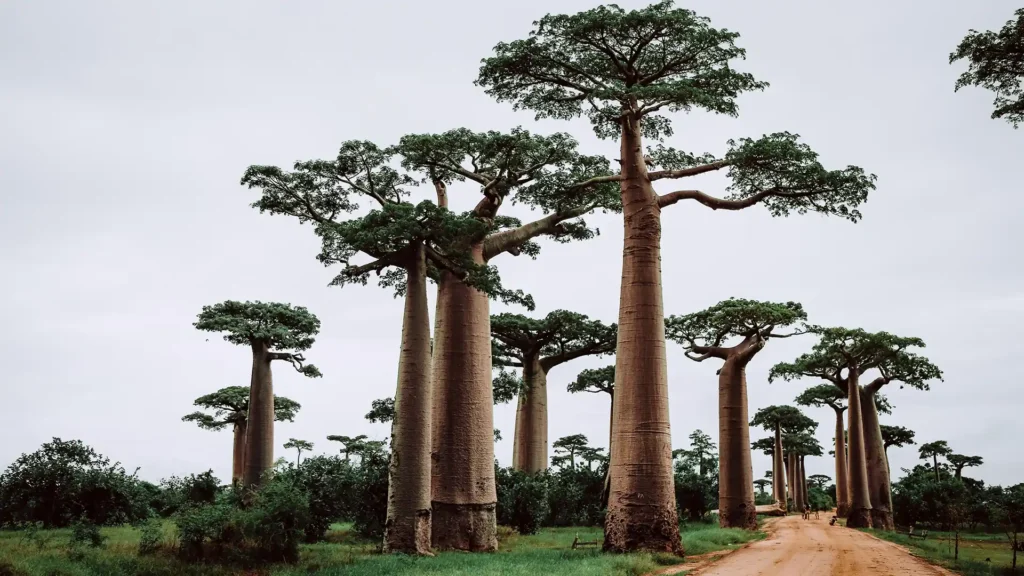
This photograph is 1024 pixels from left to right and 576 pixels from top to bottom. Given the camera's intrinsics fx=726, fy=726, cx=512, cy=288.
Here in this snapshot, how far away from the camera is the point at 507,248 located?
61.7 ft

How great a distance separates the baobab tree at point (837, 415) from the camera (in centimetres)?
3288

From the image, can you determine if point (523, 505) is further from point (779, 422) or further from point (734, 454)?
point (779, 422)

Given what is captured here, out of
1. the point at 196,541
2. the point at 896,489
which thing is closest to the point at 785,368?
the point at 896,489

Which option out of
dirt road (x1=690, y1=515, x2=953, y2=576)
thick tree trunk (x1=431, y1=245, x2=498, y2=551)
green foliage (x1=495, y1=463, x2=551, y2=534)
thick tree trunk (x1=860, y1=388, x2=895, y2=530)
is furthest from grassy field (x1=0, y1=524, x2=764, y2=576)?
thick tree trunk (x1=860, y1=388, x2=895, y2=530)

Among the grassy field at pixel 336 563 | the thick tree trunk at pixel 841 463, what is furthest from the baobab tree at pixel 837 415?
the grassy field at pixel 336 563

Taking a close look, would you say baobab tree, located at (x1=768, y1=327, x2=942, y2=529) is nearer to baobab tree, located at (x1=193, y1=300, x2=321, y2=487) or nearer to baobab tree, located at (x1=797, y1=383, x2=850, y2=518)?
baobab tree, located at (x1=797, y1=383, x2=850, y2=518)

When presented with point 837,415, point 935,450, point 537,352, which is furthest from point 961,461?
point 537,352

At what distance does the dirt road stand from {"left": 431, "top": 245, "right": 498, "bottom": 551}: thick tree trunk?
17.9 feet

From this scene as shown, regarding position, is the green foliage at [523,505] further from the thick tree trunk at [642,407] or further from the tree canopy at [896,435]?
the tree canopy at [896,435]

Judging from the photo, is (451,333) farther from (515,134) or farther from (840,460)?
(840,460)

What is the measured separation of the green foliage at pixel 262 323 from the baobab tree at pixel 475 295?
9.89 metres

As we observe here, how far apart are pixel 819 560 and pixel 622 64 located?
11.1 m

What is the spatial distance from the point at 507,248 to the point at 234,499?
9271mm

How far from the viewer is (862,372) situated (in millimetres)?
28141
